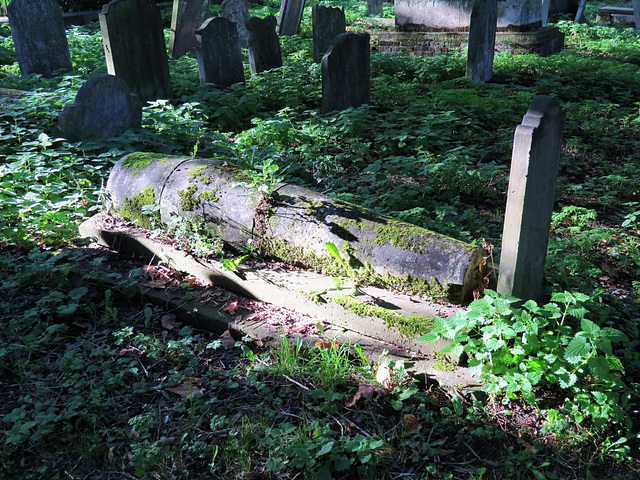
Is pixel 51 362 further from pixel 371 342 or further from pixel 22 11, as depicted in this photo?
pixel 22 11

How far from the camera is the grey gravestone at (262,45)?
29.4 feet

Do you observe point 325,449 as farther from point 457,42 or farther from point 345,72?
point 457,42

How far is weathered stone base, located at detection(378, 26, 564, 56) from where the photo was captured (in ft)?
34.6

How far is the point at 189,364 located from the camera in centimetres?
302

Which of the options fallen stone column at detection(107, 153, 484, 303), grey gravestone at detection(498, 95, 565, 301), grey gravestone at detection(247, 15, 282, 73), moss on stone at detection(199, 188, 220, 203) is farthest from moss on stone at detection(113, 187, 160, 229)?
grey gravestone at detection(247, 15, 282, 73)

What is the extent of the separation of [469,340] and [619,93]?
6.90 meters

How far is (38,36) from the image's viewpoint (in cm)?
848

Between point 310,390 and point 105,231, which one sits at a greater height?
point 105,231

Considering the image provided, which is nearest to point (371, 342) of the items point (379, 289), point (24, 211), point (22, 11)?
point (379, 289)

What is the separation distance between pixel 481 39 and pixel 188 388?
7667mm

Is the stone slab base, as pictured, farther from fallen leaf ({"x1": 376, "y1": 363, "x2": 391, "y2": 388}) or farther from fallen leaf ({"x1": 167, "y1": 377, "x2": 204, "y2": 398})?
fallen leaf ({"x1": 167, "y1": 377, "x2": 204, "y2": 398})

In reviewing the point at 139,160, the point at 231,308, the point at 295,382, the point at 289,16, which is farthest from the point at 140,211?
the point at 289,16

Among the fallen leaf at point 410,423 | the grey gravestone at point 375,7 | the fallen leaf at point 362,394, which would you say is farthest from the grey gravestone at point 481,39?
the grey gravestone at point 375,7

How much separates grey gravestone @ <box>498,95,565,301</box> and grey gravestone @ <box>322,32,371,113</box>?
4491 mm
